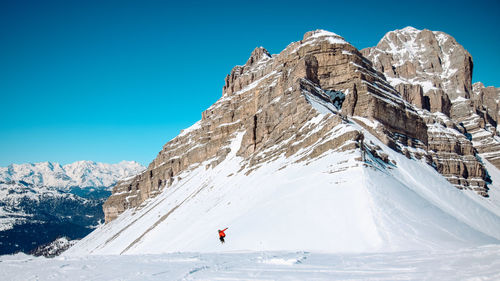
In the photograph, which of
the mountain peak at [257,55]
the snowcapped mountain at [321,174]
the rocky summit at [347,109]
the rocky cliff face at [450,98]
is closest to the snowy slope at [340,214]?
the snowcapped mountain at [321,174]

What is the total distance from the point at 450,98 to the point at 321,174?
162919mm

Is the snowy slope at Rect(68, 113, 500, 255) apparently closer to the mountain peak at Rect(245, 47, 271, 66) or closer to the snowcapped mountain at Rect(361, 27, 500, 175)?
the snowcapped mountain at Rect(361, 27, 500, 175)

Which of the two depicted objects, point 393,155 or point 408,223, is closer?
point 408,223

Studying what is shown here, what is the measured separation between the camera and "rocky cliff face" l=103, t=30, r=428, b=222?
63.4 meters

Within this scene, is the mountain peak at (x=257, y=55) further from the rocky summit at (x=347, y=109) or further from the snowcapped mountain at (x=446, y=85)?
the snowcapped mountain at (x=446, y=85)

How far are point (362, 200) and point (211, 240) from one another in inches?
609

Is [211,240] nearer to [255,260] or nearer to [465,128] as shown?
[255,260]

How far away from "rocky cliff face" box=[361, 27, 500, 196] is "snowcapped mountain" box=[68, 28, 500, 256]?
1.03 m

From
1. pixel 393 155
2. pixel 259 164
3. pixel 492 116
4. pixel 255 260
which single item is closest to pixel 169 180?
pixel 259 164

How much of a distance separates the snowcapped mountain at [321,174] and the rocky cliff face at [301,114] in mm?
351

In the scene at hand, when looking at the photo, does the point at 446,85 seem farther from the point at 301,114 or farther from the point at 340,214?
the point at 340,214

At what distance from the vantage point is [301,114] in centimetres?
6700

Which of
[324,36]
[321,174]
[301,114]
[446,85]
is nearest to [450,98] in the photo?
[446,85]

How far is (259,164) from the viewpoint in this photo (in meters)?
68.1
